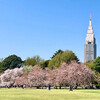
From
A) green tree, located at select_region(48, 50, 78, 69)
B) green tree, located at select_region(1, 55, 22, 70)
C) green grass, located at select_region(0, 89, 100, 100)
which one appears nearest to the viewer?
green grass, located at select_region(0, 89, 100, 100)

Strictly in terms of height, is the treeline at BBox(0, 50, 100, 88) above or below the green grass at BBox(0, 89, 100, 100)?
above

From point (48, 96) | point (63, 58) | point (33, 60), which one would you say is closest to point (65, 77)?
point (63, 58)

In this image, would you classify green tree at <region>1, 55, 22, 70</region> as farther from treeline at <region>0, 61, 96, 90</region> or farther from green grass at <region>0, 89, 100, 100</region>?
green grass at <region>0, 89, 100, 100</region>

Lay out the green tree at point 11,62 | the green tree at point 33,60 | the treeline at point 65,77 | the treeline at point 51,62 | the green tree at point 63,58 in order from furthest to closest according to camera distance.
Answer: the green tree at point 11,62
the green tree at point 33,60
the green tree at point 63,58
the treeline at point 51,62
the treeline at point 65,77

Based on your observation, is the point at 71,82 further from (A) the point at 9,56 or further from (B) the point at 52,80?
(A) the point at 9,56

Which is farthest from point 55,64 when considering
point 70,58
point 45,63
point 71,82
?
point 71,82

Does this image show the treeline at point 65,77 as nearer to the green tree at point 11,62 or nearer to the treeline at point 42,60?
the treeline at point 42,60

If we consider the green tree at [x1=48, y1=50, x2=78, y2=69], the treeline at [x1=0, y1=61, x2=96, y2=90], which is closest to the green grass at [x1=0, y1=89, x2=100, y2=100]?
the treeline at [x1=0, y1=61, x2=96, y2=90]

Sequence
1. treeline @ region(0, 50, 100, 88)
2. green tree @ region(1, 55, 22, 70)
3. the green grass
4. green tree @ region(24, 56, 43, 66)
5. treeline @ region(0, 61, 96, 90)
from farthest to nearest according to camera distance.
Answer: green tree @ region(1, 55, 22, 70), green tree @ region(24, 56, 43, 66), treeline @ region(0, 50, 100, 88), treeline @ region(0, 61, 96, 90), the green grass

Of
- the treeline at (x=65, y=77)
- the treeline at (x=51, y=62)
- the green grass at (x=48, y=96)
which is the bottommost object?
the green grass at (x=48, y=96)

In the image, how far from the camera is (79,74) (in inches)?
2554

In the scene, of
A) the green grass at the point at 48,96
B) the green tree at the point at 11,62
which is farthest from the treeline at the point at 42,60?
the green grass at the point at 48,96

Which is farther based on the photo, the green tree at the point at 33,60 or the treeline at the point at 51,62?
the green tree at the point at 33,60

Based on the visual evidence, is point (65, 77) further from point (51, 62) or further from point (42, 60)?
point (42, 60)
